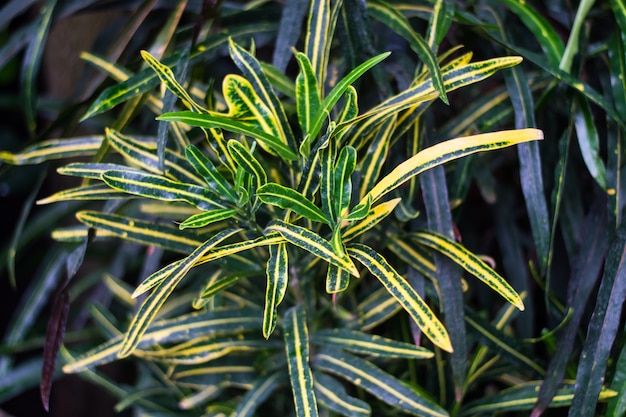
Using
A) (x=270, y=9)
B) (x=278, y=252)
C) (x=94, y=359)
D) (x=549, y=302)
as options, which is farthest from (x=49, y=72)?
(x=549, y=302)

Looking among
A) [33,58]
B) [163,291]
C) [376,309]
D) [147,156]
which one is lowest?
[376,309]

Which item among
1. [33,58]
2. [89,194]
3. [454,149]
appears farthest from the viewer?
[33,58]

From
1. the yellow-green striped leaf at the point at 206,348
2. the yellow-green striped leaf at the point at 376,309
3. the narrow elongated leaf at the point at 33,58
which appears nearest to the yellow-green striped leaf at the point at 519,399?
the yellow-green striped leaf at the point at 376,309

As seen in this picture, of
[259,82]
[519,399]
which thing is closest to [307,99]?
[259,82]

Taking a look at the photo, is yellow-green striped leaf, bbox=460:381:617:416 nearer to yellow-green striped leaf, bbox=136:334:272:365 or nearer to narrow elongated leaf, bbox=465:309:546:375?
narrow elongated leaf, bbox=465:309:546:375

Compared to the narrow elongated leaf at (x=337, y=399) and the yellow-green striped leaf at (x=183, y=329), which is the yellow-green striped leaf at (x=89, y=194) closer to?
the yellow-green striped leaf at (x=183, y=329)

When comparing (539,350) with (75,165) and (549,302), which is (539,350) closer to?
(549,302)

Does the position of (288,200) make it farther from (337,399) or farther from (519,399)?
(519,399)
